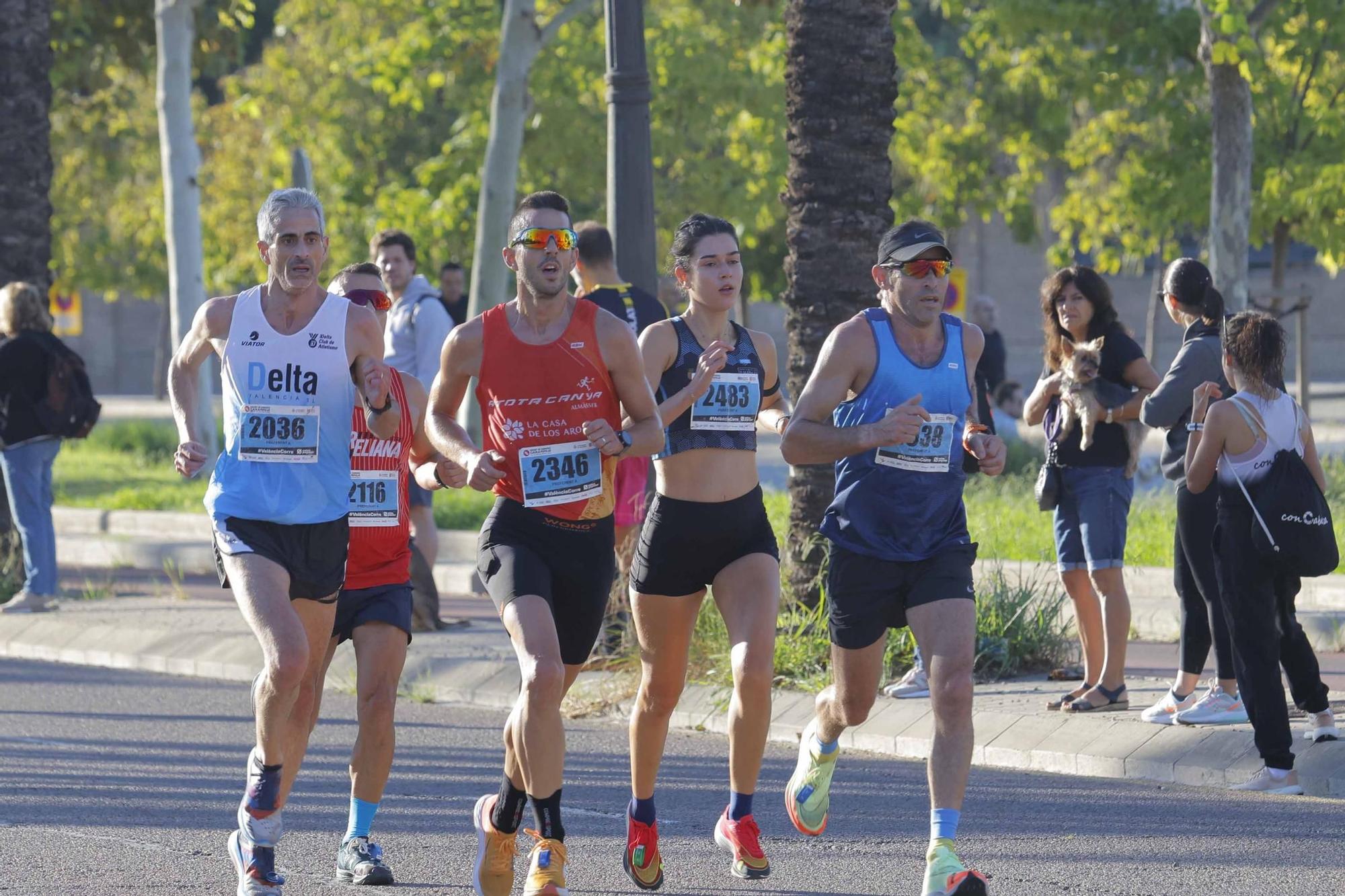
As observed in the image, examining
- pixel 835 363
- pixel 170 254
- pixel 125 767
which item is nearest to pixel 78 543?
pixel 170 254

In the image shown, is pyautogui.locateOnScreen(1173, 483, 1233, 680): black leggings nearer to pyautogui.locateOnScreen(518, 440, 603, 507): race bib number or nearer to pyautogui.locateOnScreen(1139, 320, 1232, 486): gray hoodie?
pyautogui.locateOnScreen(1139, 320, 1232, 486): gray hoodie

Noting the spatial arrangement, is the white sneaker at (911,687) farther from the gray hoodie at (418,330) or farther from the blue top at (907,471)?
the gray hoodie at (418,330)

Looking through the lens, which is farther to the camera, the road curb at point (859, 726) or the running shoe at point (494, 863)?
the road curb at point (859, 726)

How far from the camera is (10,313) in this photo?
12789 mm

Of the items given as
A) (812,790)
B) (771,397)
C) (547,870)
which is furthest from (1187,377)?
(547,870)

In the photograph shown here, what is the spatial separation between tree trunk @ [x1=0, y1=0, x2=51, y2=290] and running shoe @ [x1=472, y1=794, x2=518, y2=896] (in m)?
9.46

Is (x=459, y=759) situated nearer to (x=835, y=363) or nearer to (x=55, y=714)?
(x=55, y=714)

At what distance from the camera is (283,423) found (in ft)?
20.0

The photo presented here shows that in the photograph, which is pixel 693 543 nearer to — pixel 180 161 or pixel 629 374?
pixel 629 374

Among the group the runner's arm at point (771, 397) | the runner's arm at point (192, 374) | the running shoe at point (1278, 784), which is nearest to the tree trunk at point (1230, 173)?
the running shoe at point (1278, 784)

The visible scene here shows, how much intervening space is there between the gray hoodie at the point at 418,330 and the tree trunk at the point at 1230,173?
8649 millimetres

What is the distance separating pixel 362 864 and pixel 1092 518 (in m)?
3.82

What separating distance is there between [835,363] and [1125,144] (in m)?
24.0

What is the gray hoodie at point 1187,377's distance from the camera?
8.40 m
